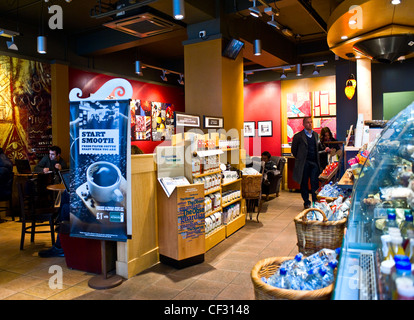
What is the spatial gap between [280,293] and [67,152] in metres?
7.62

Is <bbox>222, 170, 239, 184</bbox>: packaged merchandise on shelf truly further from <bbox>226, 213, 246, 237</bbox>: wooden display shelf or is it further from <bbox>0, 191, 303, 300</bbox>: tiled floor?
<bbox>0, 191, 303, 300</bbox>: tiled floor

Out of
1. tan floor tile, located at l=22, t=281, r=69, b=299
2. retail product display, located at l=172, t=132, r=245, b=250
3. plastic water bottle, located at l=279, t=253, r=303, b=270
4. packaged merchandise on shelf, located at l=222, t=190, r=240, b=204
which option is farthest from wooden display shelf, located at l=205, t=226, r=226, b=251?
plastic water bottle, located at l=279, t=253, r=303, b=270

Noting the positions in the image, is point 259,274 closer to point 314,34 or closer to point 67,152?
point 67,152

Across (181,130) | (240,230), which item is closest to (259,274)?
(181,130)

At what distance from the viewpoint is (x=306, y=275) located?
190 centimetres

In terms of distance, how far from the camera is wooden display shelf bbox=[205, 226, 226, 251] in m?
4.77

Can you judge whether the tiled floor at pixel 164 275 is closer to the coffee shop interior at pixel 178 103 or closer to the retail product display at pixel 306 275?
the coffee shop interior at pixel 178 103

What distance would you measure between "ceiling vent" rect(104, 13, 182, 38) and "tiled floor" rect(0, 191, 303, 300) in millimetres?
3841

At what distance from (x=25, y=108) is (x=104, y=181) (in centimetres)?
516

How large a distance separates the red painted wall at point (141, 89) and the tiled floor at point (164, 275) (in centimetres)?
345

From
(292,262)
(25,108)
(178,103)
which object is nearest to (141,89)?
(178,103)

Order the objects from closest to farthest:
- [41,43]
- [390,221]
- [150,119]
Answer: [390,221] → [41,43] → [150,119]

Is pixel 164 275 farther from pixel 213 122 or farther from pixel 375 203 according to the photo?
pixel 213 122

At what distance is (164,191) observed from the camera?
13.5 ft
